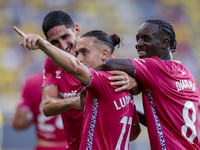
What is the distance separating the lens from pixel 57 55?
2152mm

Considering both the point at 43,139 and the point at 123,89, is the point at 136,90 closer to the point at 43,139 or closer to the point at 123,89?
the point at 123,89

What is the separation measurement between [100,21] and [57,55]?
377 inches

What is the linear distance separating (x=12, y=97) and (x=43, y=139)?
15.9 ft

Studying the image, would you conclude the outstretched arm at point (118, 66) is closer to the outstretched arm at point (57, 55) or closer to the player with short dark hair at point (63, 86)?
the outstretched arm at point (57, 55)

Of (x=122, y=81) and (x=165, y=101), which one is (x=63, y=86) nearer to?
(x=122, y=81)

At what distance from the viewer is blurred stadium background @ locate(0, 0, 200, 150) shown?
10.5 metres

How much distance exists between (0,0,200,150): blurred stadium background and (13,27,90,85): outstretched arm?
824cm

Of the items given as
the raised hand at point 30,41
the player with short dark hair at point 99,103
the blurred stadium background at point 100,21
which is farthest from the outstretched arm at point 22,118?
the blurred stadium background at point 100,21

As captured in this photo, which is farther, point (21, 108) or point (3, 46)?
point (3, 46)

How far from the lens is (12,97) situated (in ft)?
32.2

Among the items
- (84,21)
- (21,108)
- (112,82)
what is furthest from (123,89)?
(84,21)

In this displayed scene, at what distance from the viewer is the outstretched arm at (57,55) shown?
6.77ft

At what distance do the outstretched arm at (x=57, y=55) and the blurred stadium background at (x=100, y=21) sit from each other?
8.24 meters

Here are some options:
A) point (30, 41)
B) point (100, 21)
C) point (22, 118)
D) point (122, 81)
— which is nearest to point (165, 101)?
point (122, 81)
